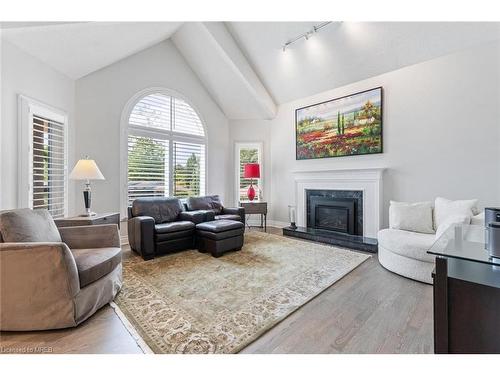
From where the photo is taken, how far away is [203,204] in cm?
443

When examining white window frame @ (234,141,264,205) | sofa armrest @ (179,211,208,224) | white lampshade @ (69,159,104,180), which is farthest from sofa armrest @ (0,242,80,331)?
white window frame @ (234,141,264,205)

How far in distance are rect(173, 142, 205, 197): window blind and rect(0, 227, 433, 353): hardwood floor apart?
10.3ft

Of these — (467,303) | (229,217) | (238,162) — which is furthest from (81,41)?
(467,303)

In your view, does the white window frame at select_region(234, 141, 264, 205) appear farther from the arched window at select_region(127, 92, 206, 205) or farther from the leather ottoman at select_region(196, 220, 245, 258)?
the leather ottoman at select_region(196, 220, 245, 258)

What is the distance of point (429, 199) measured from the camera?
11.7 feet

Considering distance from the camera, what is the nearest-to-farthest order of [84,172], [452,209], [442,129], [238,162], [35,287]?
[35,287], [452,209], [84,172], [442,129], [238,162]

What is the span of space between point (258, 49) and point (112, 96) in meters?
2.78

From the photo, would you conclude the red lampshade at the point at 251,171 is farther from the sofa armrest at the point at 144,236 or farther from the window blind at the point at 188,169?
the sofa armrest at the point at 144,236

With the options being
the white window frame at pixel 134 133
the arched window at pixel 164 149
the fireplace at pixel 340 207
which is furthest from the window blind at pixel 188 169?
the fireplace at pixel 340 207

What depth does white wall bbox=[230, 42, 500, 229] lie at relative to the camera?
310cm

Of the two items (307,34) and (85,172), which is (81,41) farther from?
(307,34)

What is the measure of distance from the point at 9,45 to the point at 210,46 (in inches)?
113
